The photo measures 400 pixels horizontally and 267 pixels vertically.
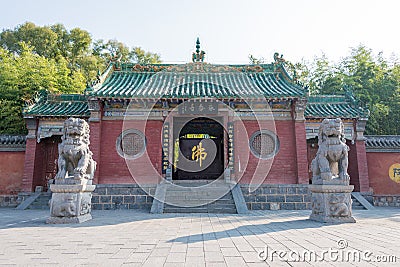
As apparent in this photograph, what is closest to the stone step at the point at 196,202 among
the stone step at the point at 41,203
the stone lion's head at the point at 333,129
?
the stone lion's head at the point at 333,129

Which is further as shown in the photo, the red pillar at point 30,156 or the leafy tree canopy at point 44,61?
the leafy tree canopy at point 44,61

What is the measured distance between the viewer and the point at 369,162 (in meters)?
12.3

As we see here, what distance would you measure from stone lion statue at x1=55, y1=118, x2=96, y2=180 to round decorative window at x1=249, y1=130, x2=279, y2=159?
7.39m

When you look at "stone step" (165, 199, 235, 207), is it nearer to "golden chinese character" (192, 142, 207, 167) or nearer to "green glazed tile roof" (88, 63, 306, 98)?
"green glazed tile roof" (88, 63, 306, 98)

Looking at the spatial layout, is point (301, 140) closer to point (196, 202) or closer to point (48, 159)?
point (196, 202)

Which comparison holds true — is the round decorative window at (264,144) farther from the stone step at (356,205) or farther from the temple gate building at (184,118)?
the stone step at (356,205)

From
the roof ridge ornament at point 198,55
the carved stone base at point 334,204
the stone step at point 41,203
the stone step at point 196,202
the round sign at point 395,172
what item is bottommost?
the stone step at point 41,203

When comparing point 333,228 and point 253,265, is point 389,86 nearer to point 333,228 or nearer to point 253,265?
point 333,228

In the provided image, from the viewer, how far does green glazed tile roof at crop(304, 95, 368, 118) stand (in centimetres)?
1238

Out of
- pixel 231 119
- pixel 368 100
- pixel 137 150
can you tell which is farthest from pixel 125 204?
pixel 368 100

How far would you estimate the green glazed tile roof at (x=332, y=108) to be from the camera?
1238 centimetres

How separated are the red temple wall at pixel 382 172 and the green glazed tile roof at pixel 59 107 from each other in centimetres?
1325

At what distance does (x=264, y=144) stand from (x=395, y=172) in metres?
6.12

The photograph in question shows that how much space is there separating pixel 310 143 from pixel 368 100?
7652mm
